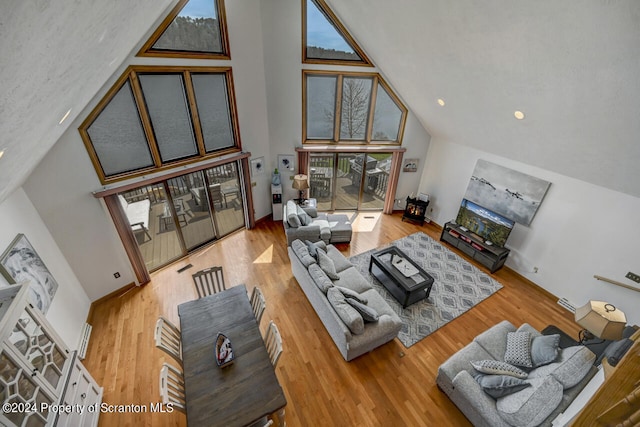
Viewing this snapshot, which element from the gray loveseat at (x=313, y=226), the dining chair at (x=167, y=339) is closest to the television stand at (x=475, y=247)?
the gray loveseat at (x=313, y=226)

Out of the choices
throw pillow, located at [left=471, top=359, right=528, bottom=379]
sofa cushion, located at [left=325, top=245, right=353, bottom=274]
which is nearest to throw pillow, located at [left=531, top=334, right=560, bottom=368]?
throw pillow, located at [left=471, top=359, right=528, bottom=379]

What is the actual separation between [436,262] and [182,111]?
→ 239 inches

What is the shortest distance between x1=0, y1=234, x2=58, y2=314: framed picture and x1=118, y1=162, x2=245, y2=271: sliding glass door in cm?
202

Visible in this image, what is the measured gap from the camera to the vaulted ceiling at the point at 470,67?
4.26 ft

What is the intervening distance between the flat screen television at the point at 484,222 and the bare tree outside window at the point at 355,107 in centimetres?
310

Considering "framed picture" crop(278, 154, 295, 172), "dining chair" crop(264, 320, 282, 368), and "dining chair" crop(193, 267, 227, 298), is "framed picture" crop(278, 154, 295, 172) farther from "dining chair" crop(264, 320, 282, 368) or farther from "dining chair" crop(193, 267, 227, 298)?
"dining chair" crop(264, 320, 282, 368)

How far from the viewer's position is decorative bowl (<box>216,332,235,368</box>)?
285cm

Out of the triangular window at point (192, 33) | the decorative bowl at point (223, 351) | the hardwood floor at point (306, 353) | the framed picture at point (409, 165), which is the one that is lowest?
the hardwood floor at point (306, 353)

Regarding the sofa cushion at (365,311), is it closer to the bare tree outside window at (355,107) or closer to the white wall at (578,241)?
the white wall at (578,241)

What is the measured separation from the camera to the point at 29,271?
3.34 m

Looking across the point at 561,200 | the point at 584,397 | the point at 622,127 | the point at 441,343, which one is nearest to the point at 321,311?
the point at 441,343

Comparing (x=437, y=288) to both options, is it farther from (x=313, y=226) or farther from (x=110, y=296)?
(x=110, y=296)

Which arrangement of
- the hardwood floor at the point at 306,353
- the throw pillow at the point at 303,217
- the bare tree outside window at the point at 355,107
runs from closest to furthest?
the hardwood floor at the point at 306,353
the throw pillow at the point at 303,217
the bare tree outside window at the point at 355,107

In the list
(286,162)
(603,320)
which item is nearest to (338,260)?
(286,162)
